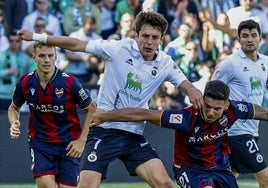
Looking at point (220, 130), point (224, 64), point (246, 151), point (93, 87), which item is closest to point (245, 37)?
point (224, 64)

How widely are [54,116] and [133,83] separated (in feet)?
3.74

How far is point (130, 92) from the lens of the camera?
9.09m

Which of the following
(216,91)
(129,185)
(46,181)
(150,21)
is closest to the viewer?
(216,91)

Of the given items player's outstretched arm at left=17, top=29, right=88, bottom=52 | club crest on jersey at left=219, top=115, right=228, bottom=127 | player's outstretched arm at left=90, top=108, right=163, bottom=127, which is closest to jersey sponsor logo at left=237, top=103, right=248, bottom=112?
club crest on jersey at left=219, top=115, right=228, bottom=127

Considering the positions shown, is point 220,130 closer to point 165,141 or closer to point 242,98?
point 242,98

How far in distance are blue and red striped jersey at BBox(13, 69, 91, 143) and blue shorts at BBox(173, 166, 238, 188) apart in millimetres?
1386

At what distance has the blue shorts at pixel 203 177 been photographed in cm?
888

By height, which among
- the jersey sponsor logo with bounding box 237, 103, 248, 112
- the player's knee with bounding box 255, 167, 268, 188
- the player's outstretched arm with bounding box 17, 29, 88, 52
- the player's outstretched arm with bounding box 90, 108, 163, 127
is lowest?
the player's knee with bounding box 255, 167, 268, 188

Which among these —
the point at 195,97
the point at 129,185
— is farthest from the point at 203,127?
the point at 129,185

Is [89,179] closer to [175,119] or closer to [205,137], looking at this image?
[175,119]

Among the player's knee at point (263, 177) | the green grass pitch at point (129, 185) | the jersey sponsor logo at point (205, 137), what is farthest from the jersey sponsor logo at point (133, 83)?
the green grass pitch at point (129, 185)

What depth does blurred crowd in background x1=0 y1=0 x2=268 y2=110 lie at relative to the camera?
47.5 ft

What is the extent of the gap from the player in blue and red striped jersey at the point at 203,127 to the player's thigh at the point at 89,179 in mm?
474

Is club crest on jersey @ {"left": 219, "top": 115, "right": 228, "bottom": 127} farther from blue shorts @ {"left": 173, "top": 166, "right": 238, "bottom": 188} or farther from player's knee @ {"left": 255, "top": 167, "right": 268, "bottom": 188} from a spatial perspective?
player's knee @ {"left": 255, "top": 167, "right": 268, "bottom": 188}
